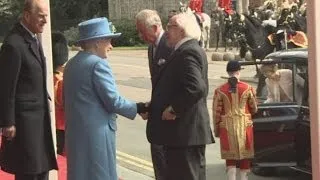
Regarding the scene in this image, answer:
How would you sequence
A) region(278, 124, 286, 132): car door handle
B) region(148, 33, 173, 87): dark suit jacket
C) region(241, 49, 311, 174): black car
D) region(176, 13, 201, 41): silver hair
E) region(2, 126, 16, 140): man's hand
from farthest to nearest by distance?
region(278, 124, 286, 132): car door handle, region(241, 49, 311, 174): black car, region(148, 33, 173, 87): dark suit jacket, region(176, 13, 201, 41): silver hair, region(2, 126, 16, 140): man's hand

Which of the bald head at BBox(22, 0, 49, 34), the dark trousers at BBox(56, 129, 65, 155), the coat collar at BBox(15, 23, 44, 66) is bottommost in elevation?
the dark trousers at BBox(56, 129, 65, 155)

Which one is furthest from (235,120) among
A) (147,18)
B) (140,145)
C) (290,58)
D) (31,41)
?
(140,145)

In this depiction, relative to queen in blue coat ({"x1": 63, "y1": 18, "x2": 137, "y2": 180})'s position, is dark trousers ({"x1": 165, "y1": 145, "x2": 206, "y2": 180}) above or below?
below

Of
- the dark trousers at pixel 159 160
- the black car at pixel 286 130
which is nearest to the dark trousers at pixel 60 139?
the dark trousers at pixel 159 160

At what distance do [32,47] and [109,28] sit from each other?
0.58 meters

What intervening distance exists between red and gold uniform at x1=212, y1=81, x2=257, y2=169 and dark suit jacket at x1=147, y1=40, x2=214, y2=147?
5.13 feet

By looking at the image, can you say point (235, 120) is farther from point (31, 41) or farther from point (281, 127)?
point (31, 41)

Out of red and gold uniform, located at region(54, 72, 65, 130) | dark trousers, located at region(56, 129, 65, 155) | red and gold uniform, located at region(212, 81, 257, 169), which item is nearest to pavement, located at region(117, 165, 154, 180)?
→ dark trousers, located at region(56, 129, 65, 155)

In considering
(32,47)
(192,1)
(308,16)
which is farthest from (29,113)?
(192,1)

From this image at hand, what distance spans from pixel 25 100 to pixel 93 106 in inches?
19.1

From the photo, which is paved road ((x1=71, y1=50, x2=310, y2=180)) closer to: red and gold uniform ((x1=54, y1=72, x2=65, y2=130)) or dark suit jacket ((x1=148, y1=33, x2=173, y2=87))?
red and gold uniform ((x1=54, y1=72, x2=65, y2=130))

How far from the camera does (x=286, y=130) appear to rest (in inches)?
305

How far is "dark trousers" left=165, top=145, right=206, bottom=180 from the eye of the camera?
18.4ft

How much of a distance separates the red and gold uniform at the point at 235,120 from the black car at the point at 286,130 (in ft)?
1.84
